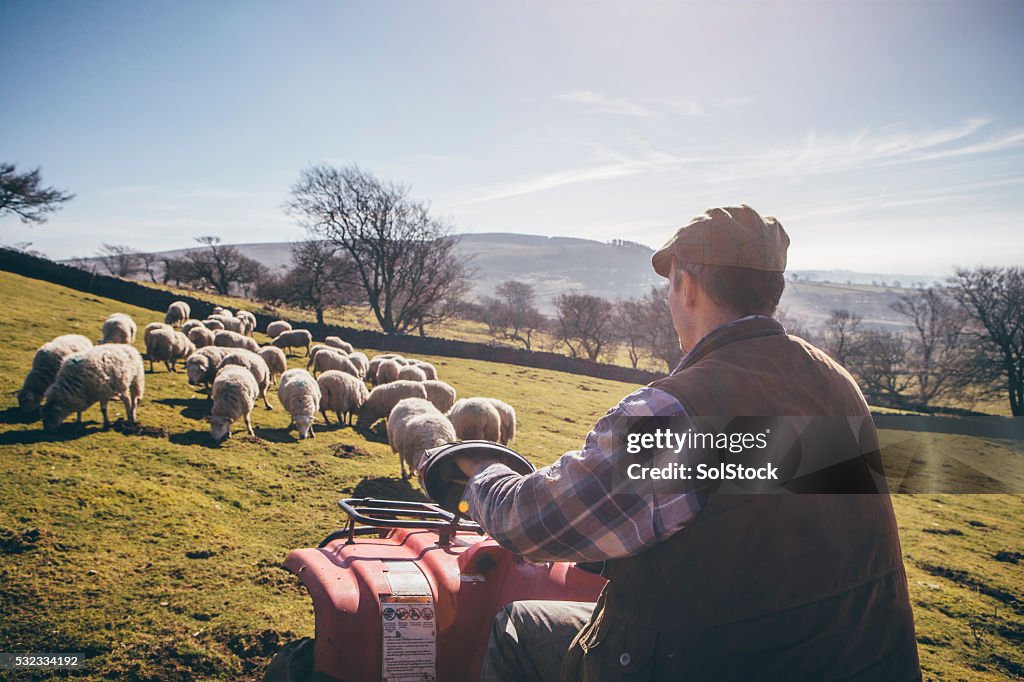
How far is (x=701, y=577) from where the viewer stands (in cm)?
157

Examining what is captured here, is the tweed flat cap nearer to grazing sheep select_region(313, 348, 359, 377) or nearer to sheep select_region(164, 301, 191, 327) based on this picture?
grazing sheep select_region(313, 348, 359, 377)

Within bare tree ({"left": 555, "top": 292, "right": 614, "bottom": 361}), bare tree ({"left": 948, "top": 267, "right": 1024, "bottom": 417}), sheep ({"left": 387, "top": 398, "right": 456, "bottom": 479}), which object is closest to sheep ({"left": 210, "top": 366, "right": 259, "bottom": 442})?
sheep ({"left": 387, "top": 398, "right": 456, "bottom": 479})

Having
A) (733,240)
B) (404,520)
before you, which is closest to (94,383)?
(404,520)

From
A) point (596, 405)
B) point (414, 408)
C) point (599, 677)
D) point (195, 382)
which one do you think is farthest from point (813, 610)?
point (596, 405)

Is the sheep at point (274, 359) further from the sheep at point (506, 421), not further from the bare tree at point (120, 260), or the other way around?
the bare tree at point (120, 260)

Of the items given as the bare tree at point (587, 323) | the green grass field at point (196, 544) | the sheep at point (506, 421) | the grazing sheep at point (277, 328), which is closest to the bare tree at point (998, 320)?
the bare tree at point (587, 323)

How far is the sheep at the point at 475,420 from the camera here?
11.5 m

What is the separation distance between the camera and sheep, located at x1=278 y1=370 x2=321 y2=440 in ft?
37.2

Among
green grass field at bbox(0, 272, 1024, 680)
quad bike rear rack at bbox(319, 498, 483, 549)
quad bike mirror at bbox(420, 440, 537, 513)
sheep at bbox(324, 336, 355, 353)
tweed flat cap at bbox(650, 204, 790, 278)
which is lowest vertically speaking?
green grass field at bbox(0, 272, 1024, 680)

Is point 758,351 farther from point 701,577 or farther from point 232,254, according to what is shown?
point 232,254

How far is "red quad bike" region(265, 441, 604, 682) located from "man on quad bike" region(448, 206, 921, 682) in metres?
0.80

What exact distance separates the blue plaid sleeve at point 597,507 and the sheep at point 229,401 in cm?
962

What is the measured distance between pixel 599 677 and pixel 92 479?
7.74 m

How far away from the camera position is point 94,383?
8836mm
